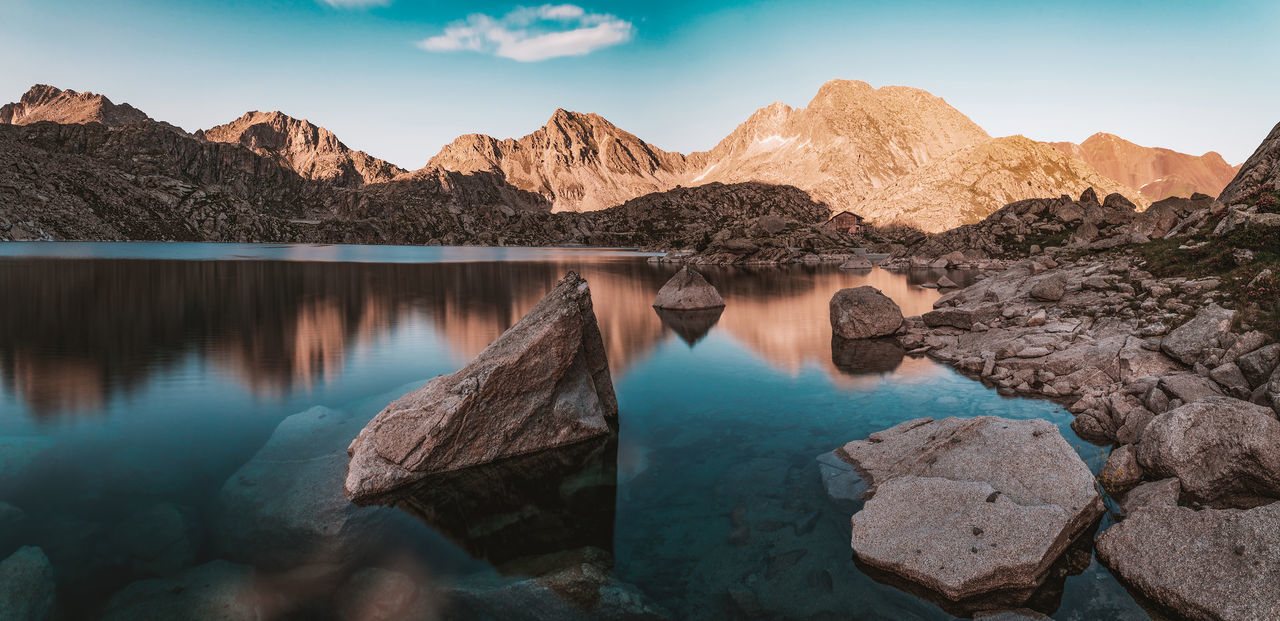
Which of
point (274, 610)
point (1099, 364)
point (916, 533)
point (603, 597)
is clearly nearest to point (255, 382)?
point (274, 610)

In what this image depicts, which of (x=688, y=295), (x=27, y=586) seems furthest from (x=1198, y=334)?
(x=688, y=295)

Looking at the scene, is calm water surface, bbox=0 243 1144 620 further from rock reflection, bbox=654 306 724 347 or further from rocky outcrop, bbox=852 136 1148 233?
rocky outcrop, bbox=852 136 1148 233

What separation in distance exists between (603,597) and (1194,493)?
42.9ft

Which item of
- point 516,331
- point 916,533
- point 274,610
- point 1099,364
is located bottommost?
point 274,610

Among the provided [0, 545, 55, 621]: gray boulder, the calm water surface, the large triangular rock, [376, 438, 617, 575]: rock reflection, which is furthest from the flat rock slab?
[0, 545, 55, 621]: gray boulder

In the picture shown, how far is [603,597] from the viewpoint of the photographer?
10219 millimetres

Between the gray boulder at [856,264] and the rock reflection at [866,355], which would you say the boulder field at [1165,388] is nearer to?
the rock reflection at [866,355]

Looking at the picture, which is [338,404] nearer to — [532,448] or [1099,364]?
[532,448]

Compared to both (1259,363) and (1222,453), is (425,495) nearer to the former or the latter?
(1222,453)

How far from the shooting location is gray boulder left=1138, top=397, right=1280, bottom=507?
1140 cm

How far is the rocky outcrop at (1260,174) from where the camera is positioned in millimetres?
27484

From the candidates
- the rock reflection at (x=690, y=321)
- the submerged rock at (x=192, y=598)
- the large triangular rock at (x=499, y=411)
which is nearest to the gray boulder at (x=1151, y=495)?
the large triangular rock at (x=499, y=411)

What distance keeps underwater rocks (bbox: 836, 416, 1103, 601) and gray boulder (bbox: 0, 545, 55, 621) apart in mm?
15546

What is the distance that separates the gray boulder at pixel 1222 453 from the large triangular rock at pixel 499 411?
1504cm
